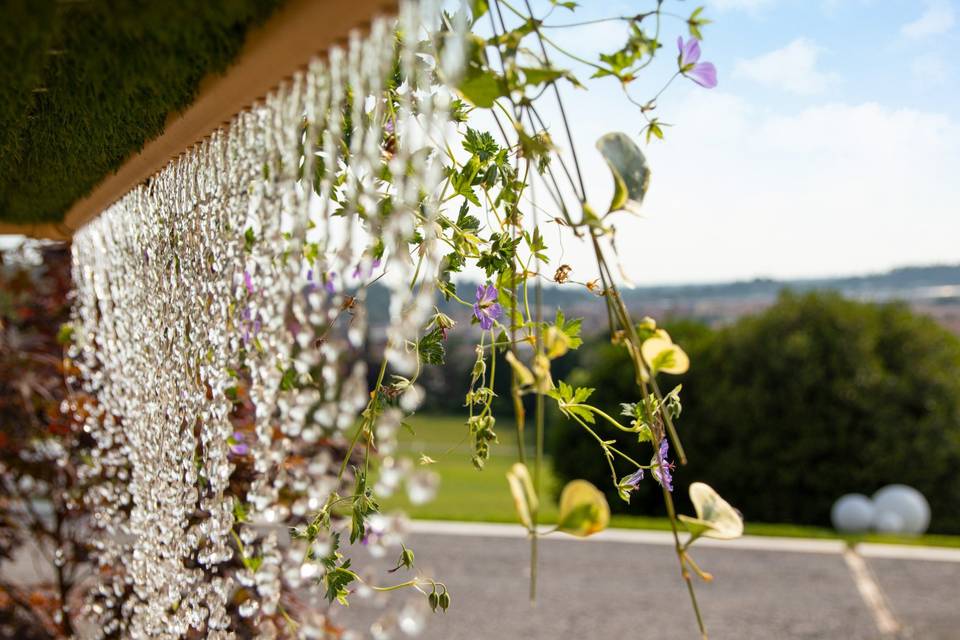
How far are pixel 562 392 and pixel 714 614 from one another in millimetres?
4041

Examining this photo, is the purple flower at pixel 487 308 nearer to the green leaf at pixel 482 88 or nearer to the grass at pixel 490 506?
the grass at pixel 490 506

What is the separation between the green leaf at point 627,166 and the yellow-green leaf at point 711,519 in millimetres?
265

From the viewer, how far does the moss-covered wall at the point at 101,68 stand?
2.42 ft

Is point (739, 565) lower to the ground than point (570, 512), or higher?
lower

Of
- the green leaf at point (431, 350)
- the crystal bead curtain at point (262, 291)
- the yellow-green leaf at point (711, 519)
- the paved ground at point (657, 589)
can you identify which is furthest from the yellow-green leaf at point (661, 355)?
the paved ground at point (657, 589)

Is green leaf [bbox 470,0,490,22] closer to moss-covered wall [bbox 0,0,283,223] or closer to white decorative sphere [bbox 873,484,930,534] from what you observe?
moss-covered wall [bbox 0,0,283,223]

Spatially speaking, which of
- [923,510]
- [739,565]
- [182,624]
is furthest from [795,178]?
[182,624]

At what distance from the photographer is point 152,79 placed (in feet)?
3.05

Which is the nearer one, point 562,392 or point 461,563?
point 562,392

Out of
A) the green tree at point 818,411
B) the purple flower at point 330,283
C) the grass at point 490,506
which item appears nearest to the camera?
the purple flower at point 330,283

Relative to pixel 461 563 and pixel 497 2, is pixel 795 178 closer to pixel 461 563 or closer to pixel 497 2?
pixel 461 563

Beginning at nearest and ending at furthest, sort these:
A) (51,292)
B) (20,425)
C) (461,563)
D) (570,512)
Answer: (570,512) → (20,425) → (51,292) → (461,563)

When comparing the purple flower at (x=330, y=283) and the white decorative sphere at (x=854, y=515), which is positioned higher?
the purple flower at (x=330, y=283)

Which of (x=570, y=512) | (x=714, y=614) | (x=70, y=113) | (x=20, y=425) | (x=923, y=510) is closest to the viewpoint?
(x=570, y=512)
